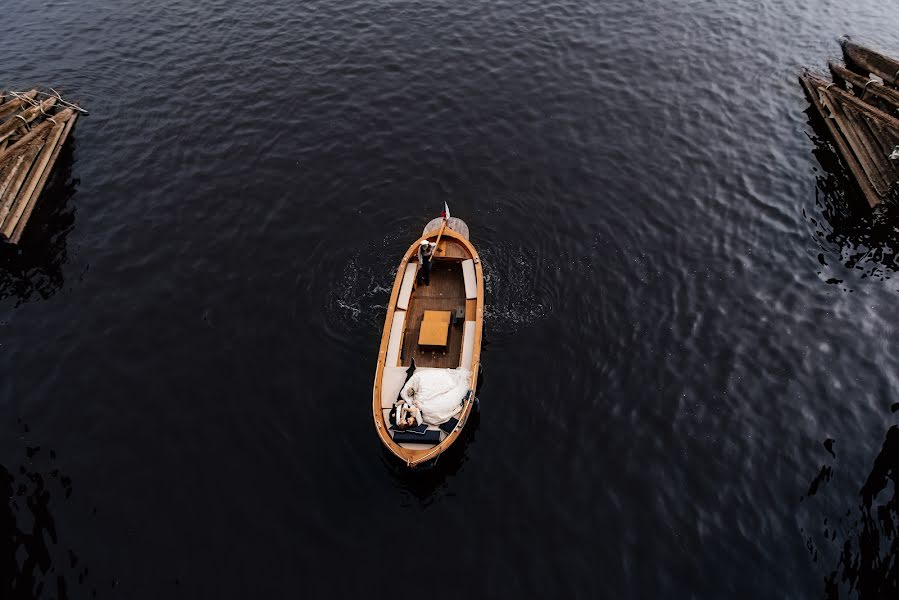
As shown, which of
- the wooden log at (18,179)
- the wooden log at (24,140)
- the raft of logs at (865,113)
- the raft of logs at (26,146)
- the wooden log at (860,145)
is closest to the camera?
the wooden log at (18,179)

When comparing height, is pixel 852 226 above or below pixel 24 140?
below

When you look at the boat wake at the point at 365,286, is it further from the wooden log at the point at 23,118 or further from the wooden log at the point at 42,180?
the wooden log at the point at 23,118

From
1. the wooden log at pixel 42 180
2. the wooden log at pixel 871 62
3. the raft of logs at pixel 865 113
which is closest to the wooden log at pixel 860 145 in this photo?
the raft of logs at pixel 865 113

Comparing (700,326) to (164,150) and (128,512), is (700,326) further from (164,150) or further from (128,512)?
(164,150)

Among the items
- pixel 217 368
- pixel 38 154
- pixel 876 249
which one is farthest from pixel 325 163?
pixel 876 249

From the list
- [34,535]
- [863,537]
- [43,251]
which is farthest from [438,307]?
[43,251]

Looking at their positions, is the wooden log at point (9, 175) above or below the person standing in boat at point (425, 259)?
above

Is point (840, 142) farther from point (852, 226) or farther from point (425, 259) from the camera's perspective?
point (425, 259)

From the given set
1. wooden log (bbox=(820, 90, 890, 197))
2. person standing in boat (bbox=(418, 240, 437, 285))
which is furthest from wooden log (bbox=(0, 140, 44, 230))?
wooden log (bbox=(820, 90, 890, 197))
